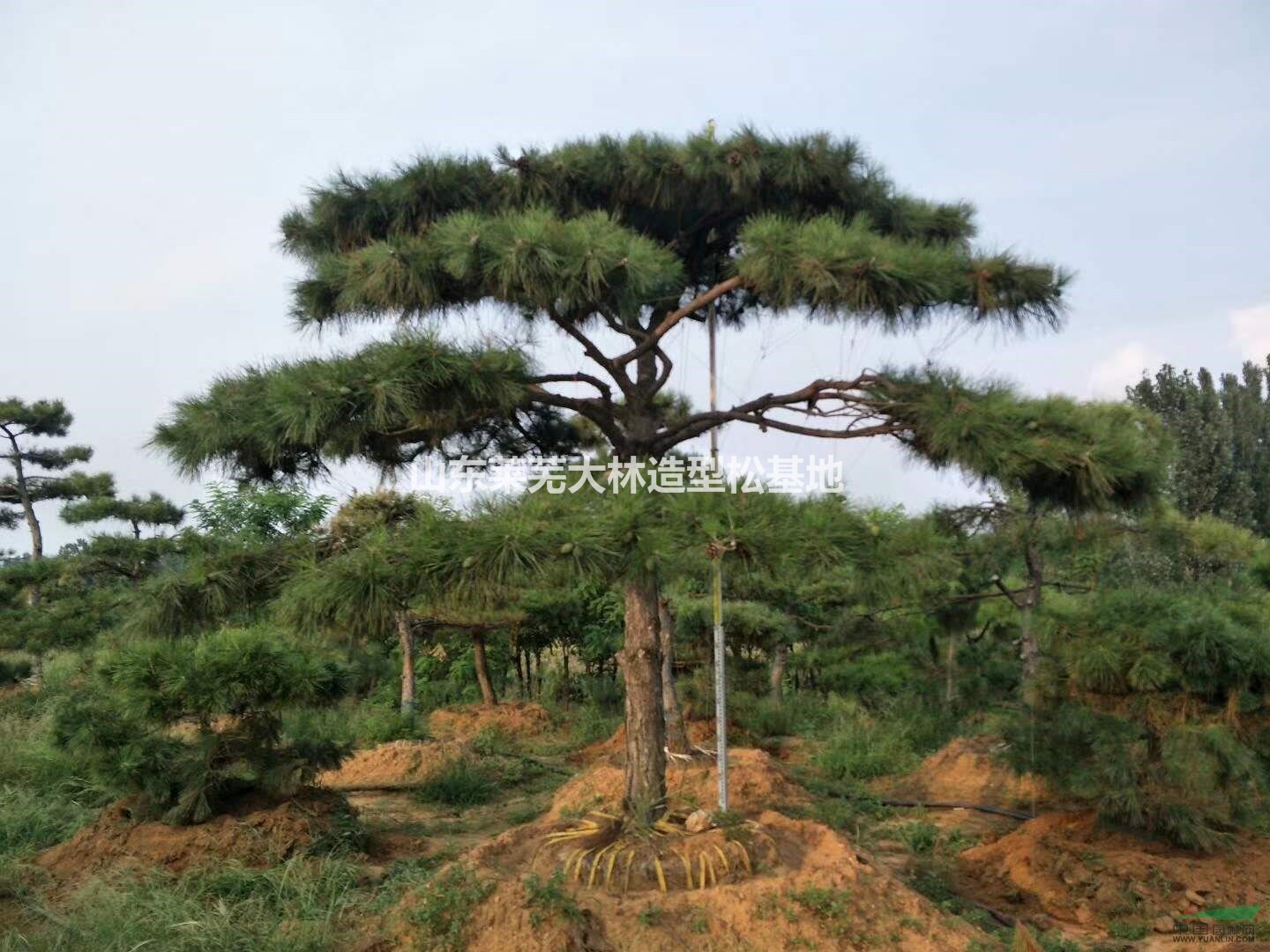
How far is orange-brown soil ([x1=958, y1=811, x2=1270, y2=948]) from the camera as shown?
4562mm

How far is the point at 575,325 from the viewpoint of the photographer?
14.5ft

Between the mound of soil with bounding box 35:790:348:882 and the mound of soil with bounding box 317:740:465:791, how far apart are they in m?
1.91

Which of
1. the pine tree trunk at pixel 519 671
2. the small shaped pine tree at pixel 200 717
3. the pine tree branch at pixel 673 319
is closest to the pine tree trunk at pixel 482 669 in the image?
the pine tree trunk at pixel 519 671

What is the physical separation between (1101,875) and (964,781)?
2.39 meters

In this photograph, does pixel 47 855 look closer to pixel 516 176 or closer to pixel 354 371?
pixel 354 371

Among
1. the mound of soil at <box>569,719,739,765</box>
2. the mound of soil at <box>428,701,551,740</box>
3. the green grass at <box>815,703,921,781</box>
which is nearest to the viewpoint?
the green grass at <box>815,703,921,781</box>

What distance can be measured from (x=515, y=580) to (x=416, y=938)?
4.53 feet

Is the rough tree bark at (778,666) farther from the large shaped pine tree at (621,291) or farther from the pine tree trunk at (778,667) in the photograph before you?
the large shaped pine tree at (621,291)

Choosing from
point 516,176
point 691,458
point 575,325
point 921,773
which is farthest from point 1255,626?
point 516,176

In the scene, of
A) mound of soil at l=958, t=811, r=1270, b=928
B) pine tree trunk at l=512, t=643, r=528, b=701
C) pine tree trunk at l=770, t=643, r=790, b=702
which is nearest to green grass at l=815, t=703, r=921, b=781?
pine tree trunk at l=770, t=643, r=790, b=702

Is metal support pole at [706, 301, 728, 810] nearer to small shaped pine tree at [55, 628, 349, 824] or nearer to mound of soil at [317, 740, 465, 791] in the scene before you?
small shaped pine tree at [55, 628, 349, 824]

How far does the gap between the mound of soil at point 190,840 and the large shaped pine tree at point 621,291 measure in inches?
72.8

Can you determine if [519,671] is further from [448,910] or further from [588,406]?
[448,910]

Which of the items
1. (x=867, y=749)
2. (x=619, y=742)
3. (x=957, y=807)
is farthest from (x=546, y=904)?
(x=867, y=749)
